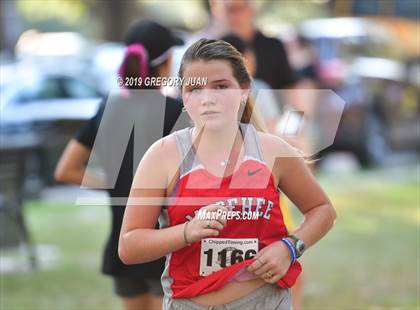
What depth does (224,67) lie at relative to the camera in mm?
2902

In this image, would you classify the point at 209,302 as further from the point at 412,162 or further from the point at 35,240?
the point at 412,162

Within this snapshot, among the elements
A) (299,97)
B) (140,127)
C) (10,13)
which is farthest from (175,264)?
(10,13)

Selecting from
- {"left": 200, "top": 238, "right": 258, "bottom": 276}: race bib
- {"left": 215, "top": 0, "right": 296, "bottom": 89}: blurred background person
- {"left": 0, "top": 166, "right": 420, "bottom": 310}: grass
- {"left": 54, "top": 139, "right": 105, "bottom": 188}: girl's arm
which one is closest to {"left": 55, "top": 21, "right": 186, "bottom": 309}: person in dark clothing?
{"left": 54, "top": 139, "right": 105, "bottom": 188}: girl's arm

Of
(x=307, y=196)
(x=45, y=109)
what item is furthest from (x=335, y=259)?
(x=45, y=109)

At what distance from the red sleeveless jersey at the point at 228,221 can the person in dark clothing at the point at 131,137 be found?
0.91 m

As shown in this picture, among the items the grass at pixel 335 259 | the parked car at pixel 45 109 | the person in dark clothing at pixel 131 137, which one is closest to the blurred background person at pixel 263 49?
the grass at pixel 335 259

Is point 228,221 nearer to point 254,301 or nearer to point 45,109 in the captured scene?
point 254,301

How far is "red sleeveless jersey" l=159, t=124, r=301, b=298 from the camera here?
282cm

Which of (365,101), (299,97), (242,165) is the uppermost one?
(242,165)

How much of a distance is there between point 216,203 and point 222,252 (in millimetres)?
165

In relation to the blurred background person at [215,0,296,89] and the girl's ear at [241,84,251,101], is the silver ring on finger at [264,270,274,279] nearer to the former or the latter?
the girl's ear at [241,84,251,101]

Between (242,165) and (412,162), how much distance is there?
542 inches

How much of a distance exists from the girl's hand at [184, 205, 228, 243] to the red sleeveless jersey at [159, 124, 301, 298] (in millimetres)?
96

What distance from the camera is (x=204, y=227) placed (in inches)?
104
